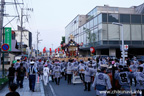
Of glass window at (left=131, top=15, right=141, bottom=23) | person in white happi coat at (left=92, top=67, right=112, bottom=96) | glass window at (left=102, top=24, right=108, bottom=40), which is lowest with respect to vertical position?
person in white happi coat at (left=92, top=67, right=112, bottom=96)

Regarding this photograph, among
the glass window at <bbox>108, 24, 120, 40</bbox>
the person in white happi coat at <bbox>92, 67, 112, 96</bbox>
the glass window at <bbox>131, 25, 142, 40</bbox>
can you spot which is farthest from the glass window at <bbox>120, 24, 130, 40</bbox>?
the person in white happi coat at <bbox>92, 67, 112, 96</bbox>

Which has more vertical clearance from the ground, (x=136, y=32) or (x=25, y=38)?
(x=25, y=38)

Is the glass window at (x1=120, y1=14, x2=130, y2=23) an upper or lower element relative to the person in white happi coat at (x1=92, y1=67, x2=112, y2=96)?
upper

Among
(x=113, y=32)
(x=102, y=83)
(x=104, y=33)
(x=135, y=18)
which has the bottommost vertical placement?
(x=102, y=83)

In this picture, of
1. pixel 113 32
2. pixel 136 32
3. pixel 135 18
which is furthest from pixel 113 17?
pixel 136 32

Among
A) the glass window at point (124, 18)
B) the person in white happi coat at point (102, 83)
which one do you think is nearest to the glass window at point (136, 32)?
the glass window at point (124, 18)

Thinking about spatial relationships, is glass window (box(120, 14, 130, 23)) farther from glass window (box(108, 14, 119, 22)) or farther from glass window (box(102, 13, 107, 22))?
glass window (box(102, 13, 107, 22))

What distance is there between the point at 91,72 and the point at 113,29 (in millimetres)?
25865

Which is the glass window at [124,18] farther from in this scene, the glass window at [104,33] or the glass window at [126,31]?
the glass window at [104,33]

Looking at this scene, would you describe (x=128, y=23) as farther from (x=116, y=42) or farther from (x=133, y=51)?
(x=133, y=51)

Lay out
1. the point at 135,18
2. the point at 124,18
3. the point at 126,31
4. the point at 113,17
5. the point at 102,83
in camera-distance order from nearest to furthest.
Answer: the point at 102,83 < the point at 113,17 < the point at 124,18 < the point at 126,31 < the point at 135,18

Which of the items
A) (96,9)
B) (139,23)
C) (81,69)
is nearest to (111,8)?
(96,9)

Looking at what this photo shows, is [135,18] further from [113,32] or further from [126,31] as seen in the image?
[113,32]

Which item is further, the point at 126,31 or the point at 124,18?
the point at 126,31
